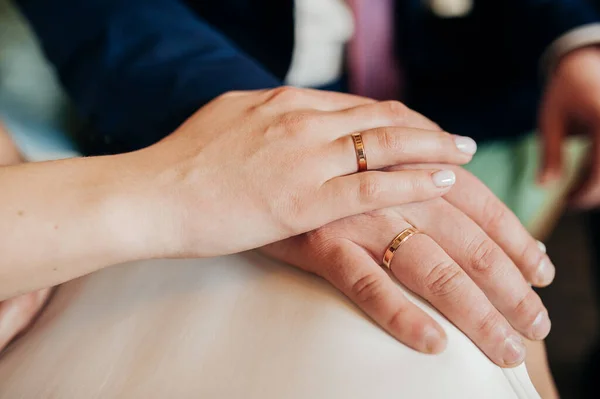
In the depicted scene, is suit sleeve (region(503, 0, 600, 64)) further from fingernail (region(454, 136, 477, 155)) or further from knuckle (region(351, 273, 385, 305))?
knuckle (region(351, 273, 385, 305))

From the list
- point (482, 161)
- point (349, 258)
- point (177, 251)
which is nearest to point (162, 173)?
point (177, 251)

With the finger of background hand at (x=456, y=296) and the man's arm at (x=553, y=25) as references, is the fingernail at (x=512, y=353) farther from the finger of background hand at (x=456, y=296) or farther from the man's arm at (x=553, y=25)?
the man's arm at (x=553, y=25)

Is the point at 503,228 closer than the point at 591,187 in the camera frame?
Yes

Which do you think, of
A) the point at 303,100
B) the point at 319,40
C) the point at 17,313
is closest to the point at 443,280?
the point at 303,100

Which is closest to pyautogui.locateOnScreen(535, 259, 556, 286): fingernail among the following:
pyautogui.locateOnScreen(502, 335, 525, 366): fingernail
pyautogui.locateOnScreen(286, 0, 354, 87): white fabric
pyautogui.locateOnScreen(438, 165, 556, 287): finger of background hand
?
pyautogui.locateOnScreen(438, 165, 556, 287): finger of background hand

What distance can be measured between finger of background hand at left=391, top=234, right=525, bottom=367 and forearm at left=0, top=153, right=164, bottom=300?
0.22 m

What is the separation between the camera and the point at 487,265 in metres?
0.46

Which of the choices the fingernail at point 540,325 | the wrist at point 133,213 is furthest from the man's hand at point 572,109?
the wrist at point 133,213

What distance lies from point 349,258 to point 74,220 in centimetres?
23

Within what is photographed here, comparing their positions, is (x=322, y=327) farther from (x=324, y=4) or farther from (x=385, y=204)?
(x=324, y=4)

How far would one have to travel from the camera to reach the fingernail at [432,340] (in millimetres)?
394

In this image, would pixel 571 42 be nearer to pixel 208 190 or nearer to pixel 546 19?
pixel 546 19

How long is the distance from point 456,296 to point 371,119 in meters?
0.19

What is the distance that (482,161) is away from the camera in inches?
34.3
